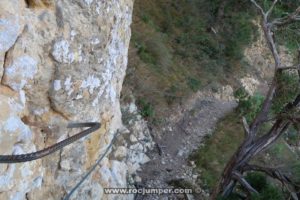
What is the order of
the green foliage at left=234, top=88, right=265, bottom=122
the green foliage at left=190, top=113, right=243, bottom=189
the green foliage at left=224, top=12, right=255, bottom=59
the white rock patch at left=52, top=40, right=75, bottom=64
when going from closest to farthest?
the white rock patch at left=52, top=40, right=75, bottom=64
the green foliage at left=190, top=113, right=243, bottom=189
the green foliage at left=234, top=88, right=265, bottom=122
the green foliage at left=224, top=12, right=255, bottom=59

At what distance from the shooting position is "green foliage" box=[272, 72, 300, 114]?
18.3 feet

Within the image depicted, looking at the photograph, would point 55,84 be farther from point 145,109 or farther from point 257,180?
point 145,109

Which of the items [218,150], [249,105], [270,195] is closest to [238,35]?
[249,105]

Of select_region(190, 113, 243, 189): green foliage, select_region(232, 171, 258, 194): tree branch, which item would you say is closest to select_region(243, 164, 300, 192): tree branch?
select_region(232, 171, 258, 194): tree branch

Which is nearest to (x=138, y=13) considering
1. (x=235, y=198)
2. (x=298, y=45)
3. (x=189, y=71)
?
(x=189, y=71)

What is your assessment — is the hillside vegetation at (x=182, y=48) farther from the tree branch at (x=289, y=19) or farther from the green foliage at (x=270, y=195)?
the green foliage at (x=270, y=195)

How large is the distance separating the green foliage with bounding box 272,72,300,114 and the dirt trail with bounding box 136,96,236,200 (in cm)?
268

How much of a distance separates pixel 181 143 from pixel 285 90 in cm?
394

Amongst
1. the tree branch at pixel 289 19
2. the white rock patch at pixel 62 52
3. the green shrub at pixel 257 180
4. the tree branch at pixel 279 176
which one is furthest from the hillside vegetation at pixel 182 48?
the white rock patch at pixel 62 52

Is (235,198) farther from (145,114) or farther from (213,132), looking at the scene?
(213,132)

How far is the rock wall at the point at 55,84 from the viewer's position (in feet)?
10.5

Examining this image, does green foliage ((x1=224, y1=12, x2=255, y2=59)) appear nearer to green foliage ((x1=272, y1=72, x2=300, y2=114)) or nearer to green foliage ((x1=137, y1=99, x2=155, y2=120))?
green foliage ((x1=137, y1=99, x2=155, y2=120))

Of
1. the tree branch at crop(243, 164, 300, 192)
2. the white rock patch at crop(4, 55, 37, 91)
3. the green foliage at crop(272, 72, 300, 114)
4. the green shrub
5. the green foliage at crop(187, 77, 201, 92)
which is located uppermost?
the white rock patch at crop(4, 55, 37, 91)

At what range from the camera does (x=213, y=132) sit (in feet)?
33.4
